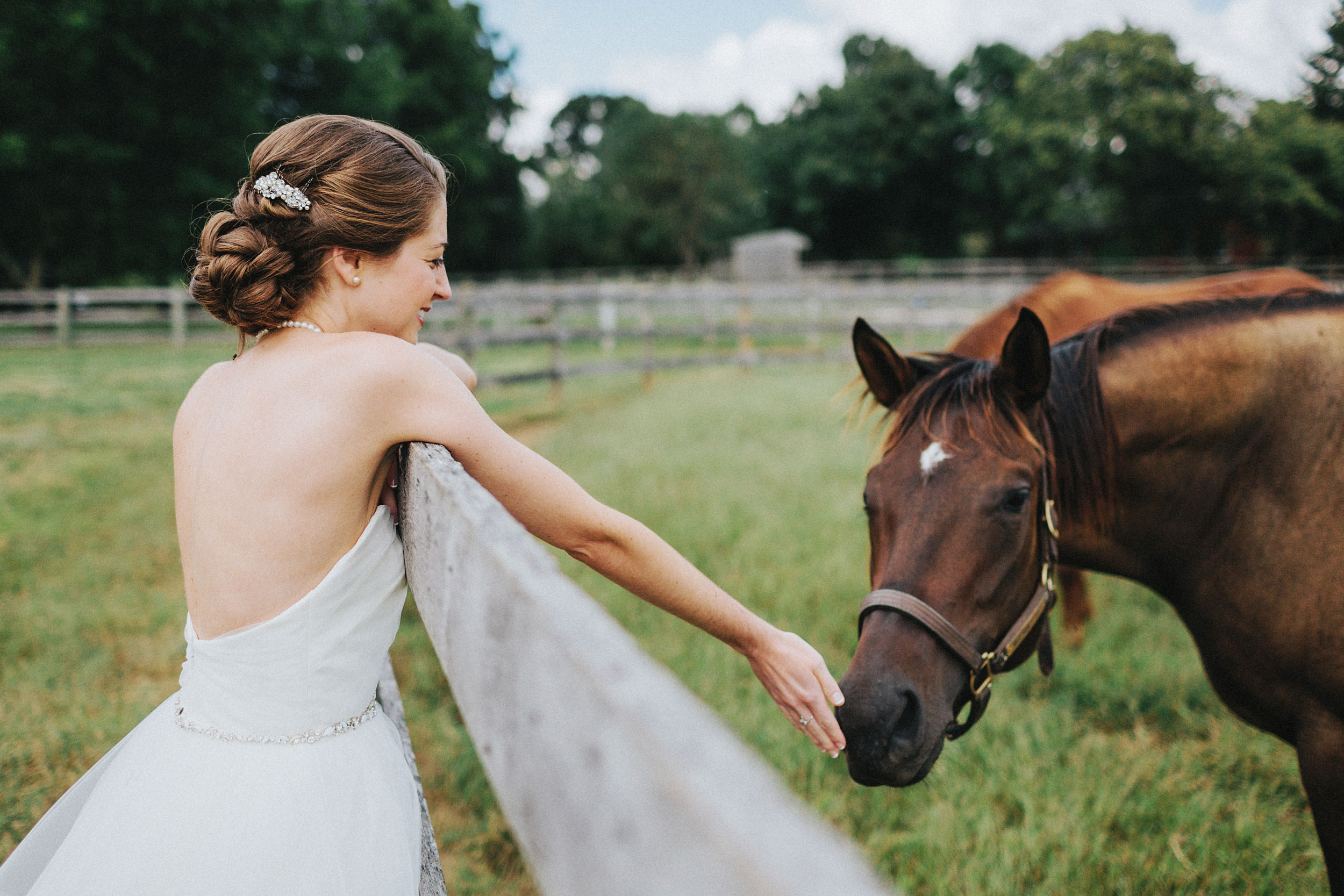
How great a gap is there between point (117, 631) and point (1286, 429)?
4.91m

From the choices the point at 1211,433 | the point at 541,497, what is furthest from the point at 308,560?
the point at 1211,433

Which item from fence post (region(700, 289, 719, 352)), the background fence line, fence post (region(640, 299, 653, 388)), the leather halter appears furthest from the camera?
fence post (region(700, 289, 719, 352))

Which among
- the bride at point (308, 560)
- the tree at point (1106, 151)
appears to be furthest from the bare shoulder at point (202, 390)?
the tree at point (1106, 151)

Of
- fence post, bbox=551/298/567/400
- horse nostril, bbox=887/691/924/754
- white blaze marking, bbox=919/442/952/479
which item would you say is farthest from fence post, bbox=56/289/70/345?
horse nostril, bbox=887/691/924/754

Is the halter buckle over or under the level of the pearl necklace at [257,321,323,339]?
under

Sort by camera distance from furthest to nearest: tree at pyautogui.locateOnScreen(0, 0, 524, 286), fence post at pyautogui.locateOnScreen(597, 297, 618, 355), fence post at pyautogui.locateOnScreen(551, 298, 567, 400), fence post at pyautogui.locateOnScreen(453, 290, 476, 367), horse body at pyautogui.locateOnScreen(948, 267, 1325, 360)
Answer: tree at pyautogui.locateOnScreen(0, 0, 524, 286), fence post at pyautogui.locateOnScreen(597, 297, 618, 355), fence post at pyautogui.locateOnScreen(551, 298, 567, 400), fence post at pyautogui.locateOnScreen(453, 290, 476, 367), horse body at pyautogui.locateOnScreen(948, 267, 1325, 360)

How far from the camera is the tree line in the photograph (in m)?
10.7

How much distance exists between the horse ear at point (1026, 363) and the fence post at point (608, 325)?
32.9 feet

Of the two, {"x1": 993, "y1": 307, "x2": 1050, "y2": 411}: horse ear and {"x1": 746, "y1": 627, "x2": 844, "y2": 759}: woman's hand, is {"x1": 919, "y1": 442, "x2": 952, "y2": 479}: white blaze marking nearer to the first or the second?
{"x1": 993, "y1": 307, "x2": 1050, "y2": 411}: horse ear

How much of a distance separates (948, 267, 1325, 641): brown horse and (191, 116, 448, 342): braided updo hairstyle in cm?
307

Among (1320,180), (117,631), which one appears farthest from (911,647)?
(117,631)

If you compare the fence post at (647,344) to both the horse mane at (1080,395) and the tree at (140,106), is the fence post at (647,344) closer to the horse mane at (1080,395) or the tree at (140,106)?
the horse mane at (1080,395)

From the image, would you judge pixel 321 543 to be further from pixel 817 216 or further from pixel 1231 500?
pixel 817 216

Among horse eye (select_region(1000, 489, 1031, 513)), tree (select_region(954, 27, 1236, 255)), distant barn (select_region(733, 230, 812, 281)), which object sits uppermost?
tree (select_region(954, 27, 1236, 255))
